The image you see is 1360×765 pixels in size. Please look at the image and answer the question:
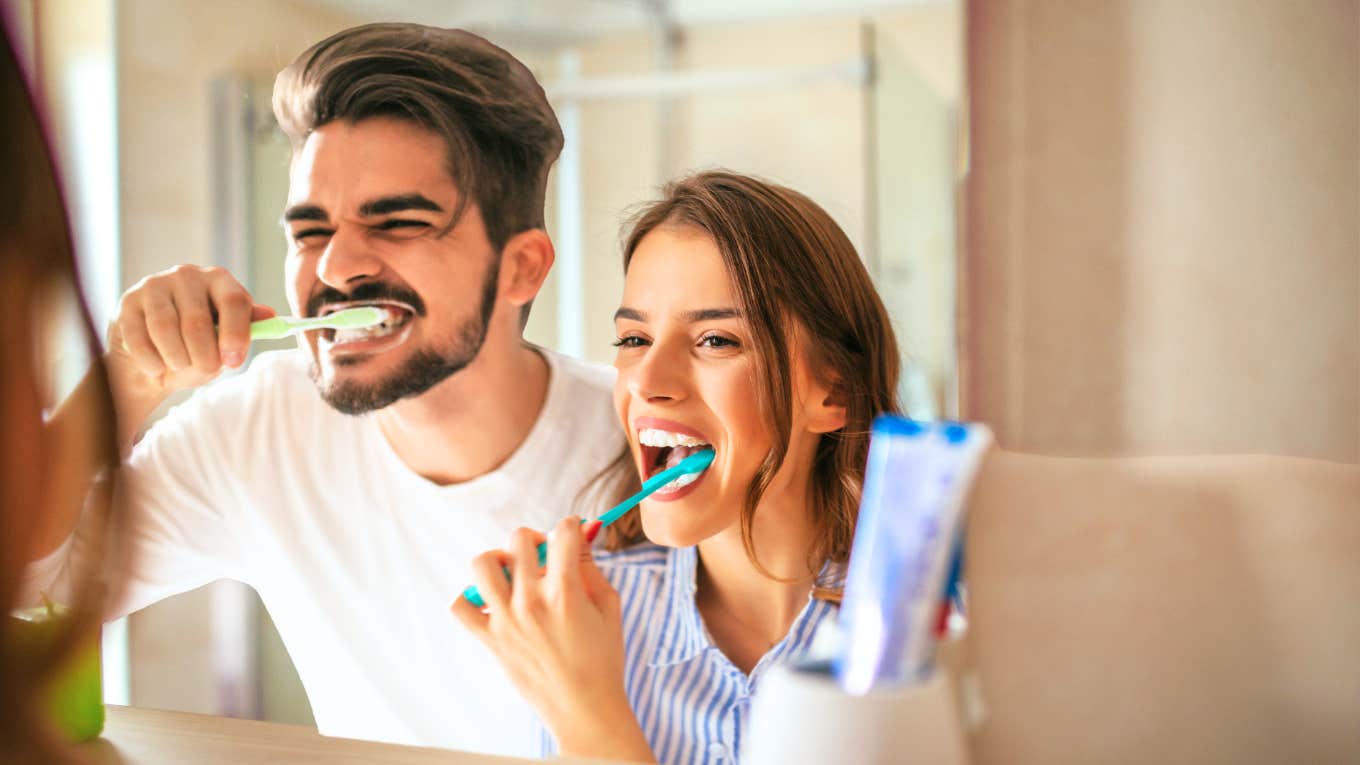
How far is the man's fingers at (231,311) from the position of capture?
0.79 metres

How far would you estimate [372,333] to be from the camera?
0.77 m

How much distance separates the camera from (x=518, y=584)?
717 mm

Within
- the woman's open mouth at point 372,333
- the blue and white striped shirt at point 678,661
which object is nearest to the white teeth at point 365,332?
the woman's open mouth at point 372,333

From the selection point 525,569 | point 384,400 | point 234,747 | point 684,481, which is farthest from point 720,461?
point 234,747

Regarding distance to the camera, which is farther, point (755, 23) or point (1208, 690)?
point (755, 23)

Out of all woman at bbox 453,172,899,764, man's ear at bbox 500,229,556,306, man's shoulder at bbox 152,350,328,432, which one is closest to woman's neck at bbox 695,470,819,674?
woman at bbox 453,172,899,764

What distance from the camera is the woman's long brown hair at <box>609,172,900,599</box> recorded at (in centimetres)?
67

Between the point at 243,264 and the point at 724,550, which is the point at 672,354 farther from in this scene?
the point at 243,264

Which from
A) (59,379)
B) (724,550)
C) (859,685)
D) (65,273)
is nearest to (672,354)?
(724,550)

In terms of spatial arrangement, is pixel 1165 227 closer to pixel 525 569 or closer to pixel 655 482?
pixel 655 482

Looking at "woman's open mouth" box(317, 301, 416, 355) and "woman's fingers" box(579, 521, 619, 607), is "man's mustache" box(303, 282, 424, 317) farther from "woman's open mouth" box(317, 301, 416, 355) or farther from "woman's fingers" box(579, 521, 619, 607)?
"woman's fingers" box(579, 521, 619, 607)

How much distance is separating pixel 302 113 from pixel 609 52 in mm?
230

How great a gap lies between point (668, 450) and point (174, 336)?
39 centimetres

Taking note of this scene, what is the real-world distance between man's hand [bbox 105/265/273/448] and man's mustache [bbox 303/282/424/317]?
56 millimetres
